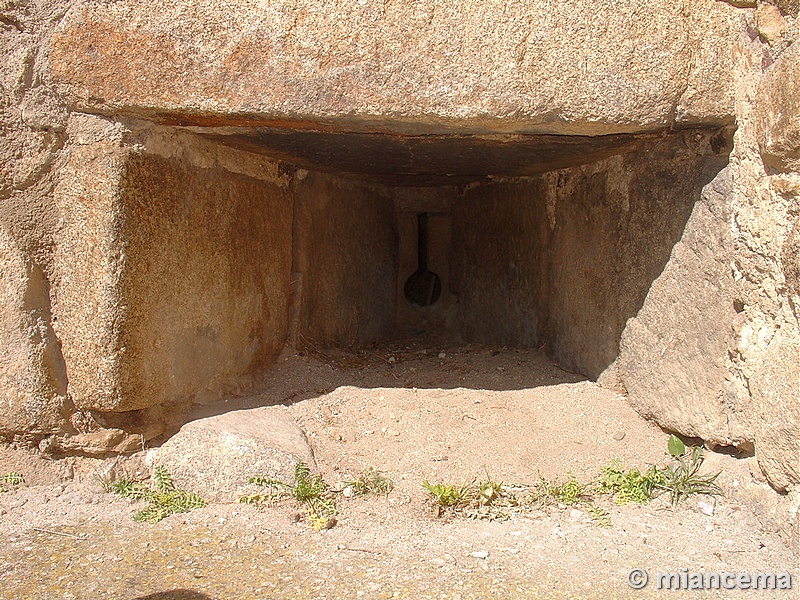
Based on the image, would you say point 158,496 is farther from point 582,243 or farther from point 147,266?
point 582,243

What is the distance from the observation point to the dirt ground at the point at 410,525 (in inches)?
61.1

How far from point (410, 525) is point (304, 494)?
334 millimetres

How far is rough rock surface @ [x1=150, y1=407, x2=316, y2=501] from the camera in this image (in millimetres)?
2012

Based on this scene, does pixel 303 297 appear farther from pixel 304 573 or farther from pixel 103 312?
pixel 304 573

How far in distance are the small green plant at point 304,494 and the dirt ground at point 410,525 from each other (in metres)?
0.04

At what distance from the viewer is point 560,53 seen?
1.85 m

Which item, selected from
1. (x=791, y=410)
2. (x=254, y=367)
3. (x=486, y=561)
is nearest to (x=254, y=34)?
(x=254, y=367)

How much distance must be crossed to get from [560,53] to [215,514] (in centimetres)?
162

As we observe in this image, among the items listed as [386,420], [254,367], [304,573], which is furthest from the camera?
[254,367]

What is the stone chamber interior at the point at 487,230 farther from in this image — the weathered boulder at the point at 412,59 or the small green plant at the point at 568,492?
the small green plant at the point at 568,492

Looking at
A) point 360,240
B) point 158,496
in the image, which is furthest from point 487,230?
point 158,496

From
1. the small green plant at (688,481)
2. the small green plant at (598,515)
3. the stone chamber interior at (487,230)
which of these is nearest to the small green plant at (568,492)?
the small green plant at (598,515)

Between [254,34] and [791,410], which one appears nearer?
[791,410]

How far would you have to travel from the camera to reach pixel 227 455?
2.05 metres
